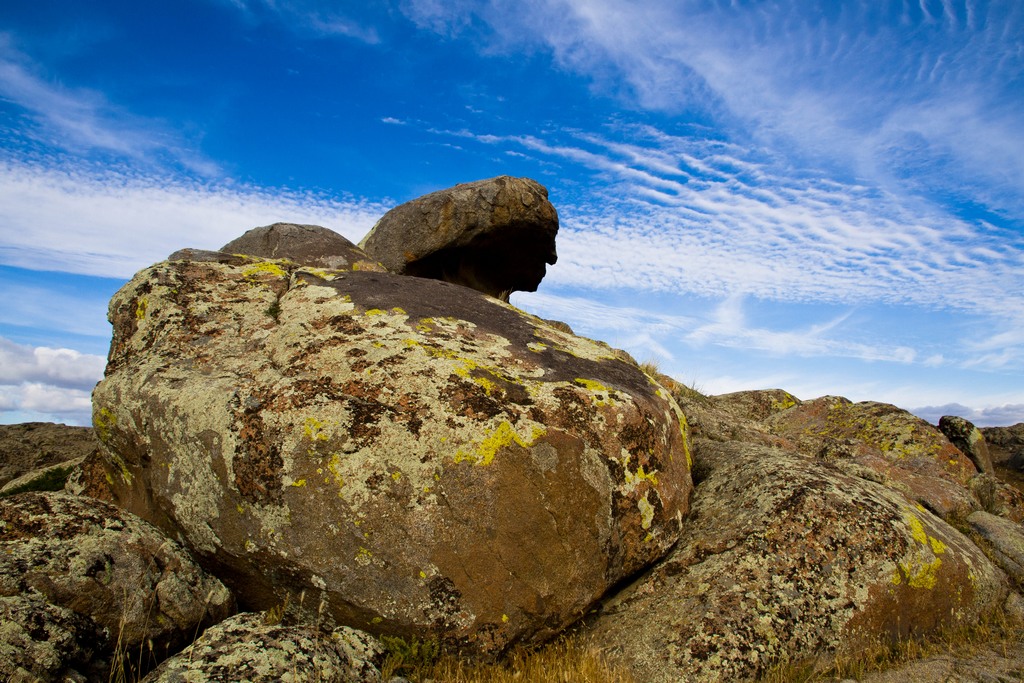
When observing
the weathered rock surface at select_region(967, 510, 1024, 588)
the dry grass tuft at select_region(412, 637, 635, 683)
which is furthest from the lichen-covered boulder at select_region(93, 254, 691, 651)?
the weathered rock surface at select_region(967, 510, 1024, 588)

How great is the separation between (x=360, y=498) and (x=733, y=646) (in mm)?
3484

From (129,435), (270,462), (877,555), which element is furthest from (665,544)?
(129,435)

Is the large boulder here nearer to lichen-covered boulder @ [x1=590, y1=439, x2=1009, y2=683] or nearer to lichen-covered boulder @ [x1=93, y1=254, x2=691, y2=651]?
lichen-covered boulder @ [x1=590, y1=439, x2=1009, y2=683]

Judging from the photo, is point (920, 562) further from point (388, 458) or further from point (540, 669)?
point (388, 458)

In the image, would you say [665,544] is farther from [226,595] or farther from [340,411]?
[226,595]

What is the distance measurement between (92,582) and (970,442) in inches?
640

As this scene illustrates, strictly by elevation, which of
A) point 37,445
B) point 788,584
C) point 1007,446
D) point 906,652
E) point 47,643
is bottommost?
point 37,445

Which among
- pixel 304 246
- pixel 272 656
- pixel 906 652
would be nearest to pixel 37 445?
pixel 304 246

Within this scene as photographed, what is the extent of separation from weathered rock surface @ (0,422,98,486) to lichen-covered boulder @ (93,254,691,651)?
6.85 meters

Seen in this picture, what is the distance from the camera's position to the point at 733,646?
5.36m

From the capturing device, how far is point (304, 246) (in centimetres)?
1341

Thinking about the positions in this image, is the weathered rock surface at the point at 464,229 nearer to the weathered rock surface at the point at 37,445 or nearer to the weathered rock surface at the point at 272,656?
the weathered rock surface at the point at 37,445

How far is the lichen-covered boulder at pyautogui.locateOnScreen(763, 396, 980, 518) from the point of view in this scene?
10.6 metres

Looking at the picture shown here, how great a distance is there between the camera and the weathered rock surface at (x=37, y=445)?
11523 millimetres
